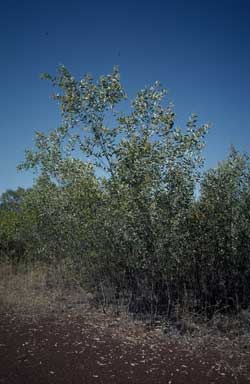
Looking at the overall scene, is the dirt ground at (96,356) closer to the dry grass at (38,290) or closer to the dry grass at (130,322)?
the dry grass at (130,322)

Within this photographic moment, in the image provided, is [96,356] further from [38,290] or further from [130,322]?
[38,290]

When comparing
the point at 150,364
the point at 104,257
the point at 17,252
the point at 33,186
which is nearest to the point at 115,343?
the point at 150,364

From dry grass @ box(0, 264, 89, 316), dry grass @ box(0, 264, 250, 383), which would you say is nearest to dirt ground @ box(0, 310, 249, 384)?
dry grass @ box(0, 264, 250, 383)

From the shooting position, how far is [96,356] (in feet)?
15.3

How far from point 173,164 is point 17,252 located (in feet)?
27.7

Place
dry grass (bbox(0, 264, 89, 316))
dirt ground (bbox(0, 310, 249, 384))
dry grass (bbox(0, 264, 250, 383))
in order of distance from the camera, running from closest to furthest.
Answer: dirt ground (bbox(0, 310, 249, 384)) < dry grass (bbox(0, 264, 250, 383)) < dry grass (bbox(0, 264, 89, 316))

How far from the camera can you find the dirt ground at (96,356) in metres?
4.01

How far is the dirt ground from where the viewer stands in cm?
401

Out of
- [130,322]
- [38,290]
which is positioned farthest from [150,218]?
[38,290]

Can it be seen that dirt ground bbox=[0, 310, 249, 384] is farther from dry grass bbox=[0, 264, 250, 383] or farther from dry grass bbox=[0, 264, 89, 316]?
dry grass bbox=[0, 264, 89, 316]

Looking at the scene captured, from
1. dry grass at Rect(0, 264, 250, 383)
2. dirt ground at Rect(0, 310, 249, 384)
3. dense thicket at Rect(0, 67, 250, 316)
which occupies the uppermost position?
dense thicket at Rect(0, 67, 250, 316)

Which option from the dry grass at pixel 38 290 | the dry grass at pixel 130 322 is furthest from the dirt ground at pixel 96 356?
the dry grass at pixel 38 290

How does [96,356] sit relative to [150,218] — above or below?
below

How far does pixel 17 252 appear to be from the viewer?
39.0 ft
